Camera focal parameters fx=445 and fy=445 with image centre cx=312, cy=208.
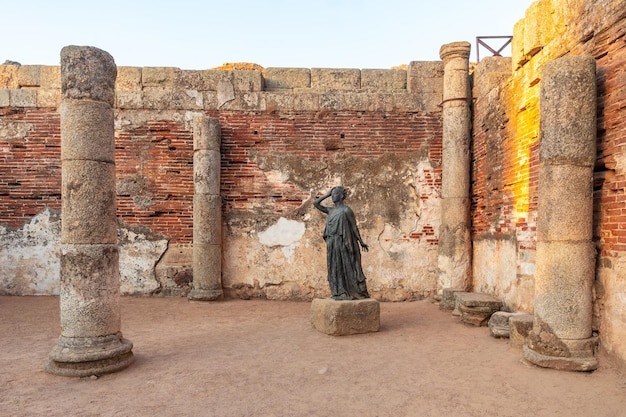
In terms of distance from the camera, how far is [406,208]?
8891mm

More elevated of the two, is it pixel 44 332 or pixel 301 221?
pixel 301 221

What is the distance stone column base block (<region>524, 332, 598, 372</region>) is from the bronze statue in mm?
2512

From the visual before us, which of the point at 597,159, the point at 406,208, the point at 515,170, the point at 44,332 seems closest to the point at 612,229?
the point at 597,159

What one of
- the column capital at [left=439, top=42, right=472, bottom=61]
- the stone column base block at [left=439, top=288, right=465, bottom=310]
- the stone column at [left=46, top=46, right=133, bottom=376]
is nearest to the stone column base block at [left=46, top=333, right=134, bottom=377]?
the stone column at [left=46, top=46, right=133, bottom=376]

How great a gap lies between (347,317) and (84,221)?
11.5 feet

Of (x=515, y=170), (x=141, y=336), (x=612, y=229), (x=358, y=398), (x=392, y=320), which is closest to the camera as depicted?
(x=358, y=398)

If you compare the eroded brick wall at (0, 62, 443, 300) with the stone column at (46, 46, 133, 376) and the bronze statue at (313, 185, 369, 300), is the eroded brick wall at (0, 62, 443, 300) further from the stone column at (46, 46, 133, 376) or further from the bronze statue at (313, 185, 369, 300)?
the stone column at (46, 46, 133, 376)

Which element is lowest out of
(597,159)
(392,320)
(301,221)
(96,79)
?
(392,320)

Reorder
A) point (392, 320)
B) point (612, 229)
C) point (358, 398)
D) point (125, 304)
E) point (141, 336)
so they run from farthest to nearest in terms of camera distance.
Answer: point (125, 304), point (392, 320), point (141, 336), point (612, 229), point (358, 398)

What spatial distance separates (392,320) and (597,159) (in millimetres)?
3802

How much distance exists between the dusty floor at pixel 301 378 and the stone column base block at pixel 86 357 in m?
0.08

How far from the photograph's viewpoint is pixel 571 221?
15.1 ft

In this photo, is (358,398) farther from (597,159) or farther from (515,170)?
(515,170)

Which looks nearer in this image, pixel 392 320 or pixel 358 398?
pixel 358 398
